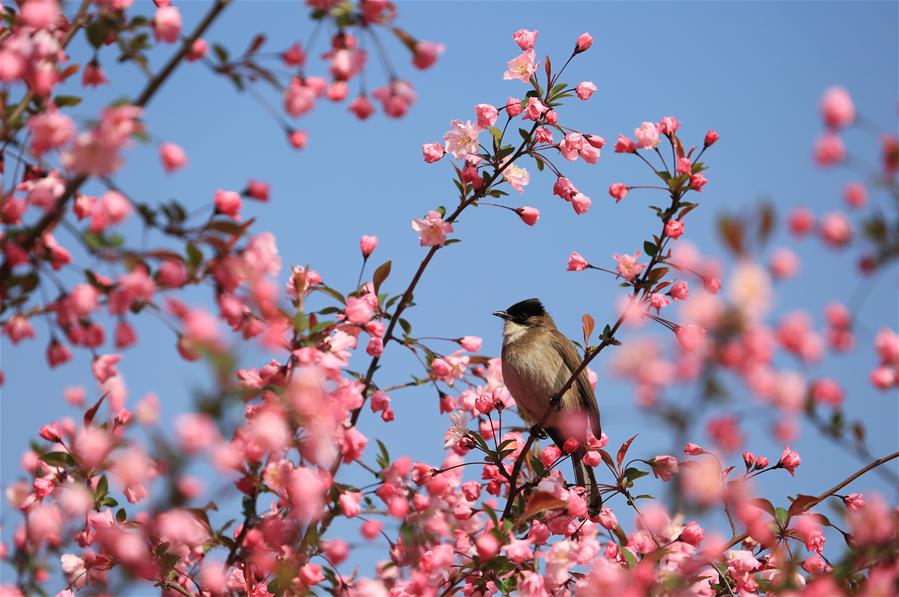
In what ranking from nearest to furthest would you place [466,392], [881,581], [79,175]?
[79,175]
[881,581]
[466,392]

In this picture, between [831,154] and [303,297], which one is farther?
[303,297]

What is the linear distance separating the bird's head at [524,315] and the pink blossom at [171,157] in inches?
188

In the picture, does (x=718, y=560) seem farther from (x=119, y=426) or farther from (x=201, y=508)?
(x=119, y=426)

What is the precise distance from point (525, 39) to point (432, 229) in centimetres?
113

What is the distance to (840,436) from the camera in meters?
2.33

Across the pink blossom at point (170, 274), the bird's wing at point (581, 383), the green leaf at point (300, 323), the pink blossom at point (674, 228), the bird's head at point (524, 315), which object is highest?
the bird's head at point (524, 315)

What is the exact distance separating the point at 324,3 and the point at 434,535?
75.1 inches

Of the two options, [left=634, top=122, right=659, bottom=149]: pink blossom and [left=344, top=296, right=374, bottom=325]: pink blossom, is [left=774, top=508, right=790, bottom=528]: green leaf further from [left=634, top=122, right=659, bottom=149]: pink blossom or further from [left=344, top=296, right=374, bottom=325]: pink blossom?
[left=344, top=296, right=374, bottom=325]: pink blossom

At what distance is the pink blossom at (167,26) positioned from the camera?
8.19ft

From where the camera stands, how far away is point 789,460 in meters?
4.07

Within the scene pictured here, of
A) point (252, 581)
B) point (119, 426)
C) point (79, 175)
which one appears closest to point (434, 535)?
point (252, 581)

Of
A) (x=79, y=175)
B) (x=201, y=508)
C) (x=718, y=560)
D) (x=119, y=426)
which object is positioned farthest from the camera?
(x=718, y=560)

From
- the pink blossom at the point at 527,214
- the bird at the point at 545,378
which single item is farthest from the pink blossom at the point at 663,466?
the bird at the point at 545,378

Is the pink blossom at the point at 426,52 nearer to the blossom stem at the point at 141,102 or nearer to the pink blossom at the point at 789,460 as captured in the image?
the blossom stem at the point at 141,102
